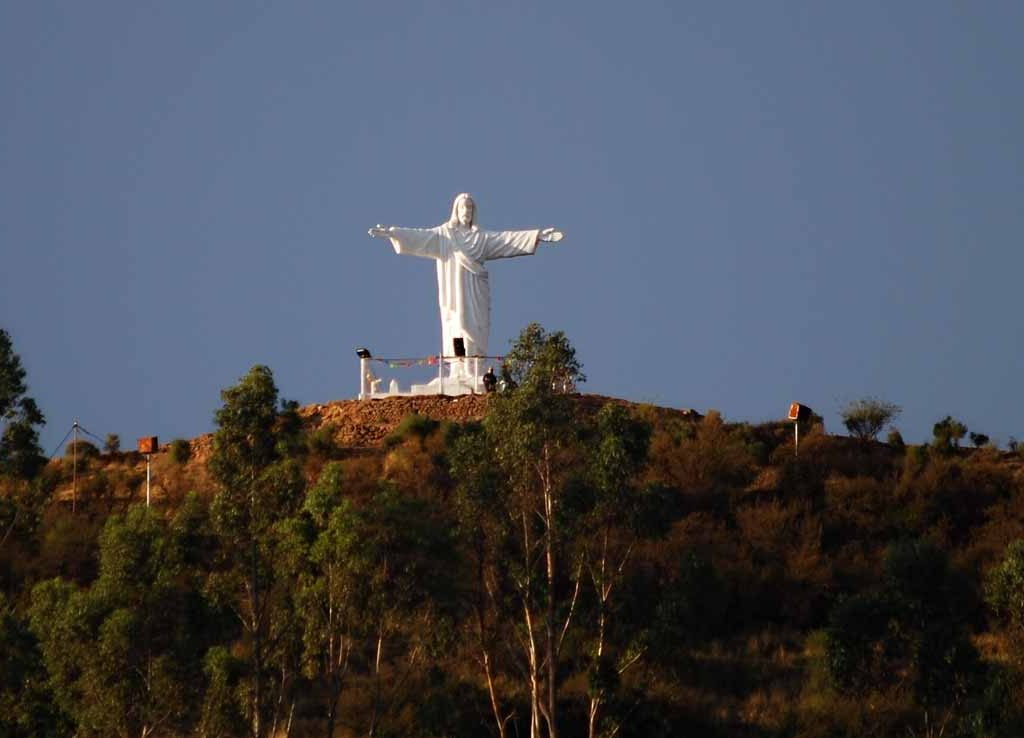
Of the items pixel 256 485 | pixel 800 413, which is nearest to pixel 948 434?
pixel 800 413

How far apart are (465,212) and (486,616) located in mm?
15353

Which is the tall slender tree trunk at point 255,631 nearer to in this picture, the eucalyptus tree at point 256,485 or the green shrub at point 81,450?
the eucalyptus tree at point 256,485

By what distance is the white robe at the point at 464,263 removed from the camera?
159 ft

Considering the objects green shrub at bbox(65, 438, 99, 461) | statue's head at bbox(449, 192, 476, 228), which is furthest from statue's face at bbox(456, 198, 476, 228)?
green shrub at bbox(65, 438, 99, 461)

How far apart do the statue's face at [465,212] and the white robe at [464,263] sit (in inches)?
10.3

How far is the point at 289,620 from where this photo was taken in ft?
107

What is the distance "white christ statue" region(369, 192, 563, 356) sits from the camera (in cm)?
4844

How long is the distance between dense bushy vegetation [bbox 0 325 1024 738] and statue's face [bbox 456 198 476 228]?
442 inches

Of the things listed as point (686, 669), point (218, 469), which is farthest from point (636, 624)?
point (218, 469)

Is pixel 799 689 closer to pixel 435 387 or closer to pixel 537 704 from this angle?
pixel 537 704

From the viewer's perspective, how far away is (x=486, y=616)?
36.3m

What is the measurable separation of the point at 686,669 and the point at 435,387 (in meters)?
13.4

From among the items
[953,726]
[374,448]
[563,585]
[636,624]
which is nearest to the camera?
[953,726]

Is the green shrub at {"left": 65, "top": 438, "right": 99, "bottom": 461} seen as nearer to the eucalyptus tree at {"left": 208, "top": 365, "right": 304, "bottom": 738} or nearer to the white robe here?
the white robe
